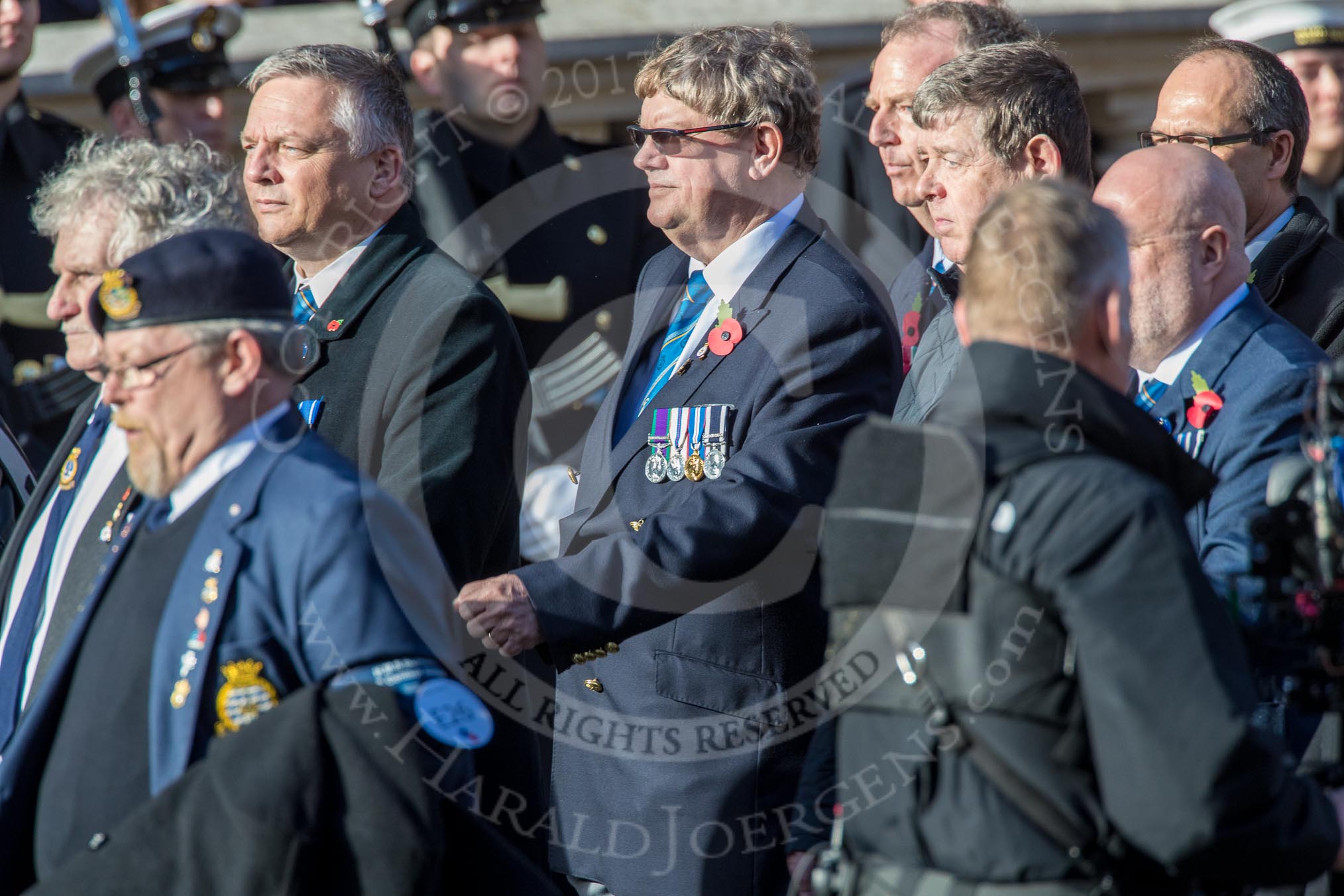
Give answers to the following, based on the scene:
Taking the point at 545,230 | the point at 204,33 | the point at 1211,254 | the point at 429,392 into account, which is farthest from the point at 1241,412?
the point at 204,33

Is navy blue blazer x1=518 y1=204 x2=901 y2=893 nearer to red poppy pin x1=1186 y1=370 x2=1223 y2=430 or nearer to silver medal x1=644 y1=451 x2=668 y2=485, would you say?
silver medal x1=644 y1=451 x2=668 y2=485

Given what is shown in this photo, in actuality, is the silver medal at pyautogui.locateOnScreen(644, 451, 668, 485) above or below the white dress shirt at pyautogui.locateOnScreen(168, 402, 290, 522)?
below

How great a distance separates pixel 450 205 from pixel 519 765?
2.26 metres

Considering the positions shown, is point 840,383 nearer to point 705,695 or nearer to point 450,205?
point 705,695

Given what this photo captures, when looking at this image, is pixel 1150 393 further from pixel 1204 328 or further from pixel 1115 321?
pixel 1115 321

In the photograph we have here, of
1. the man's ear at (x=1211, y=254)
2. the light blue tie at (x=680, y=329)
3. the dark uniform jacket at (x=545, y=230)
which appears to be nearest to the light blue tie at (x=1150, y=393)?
the man's ear at (x=1211, y=254)

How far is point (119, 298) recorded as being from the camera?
281 cm

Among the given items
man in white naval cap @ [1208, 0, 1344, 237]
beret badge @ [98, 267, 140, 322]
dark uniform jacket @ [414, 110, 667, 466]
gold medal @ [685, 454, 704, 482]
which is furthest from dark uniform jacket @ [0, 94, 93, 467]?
man in white naval cap @ [1208, 0, 1344, 237]

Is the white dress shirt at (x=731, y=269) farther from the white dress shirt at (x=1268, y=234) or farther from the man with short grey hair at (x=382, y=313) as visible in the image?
the white dress shirt at (x=1268, y=234)

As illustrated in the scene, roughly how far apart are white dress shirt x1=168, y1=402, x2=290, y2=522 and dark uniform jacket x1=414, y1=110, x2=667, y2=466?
101 inches

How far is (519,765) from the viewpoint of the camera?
395 centimetres

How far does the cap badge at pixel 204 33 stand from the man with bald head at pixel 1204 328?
3798 millimetres

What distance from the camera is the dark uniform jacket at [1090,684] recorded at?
2.17m

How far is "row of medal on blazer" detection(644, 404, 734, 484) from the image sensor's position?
3.64m
